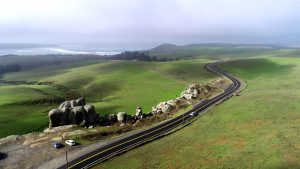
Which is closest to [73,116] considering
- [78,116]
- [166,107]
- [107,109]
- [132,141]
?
[78,116]

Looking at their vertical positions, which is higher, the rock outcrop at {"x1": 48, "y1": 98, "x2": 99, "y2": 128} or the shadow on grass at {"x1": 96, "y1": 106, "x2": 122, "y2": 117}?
the rock outcrop at {"x1": 48, "y1": 98, "x2": 99, "y2": 128}

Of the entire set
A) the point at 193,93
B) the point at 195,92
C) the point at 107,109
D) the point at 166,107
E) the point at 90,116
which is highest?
the point at 195,92

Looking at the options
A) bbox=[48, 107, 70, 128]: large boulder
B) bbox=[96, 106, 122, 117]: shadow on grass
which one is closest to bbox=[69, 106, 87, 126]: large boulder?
bbox=[48, 107, 70, 128]: large boulder

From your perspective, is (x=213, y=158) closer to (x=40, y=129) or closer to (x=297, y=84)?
(x=40, y=129)

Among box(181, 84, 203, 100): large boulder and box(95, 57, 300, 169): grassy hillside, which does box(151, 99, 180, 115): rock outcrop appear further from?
box(95, 57, 300, 169): grassy hillside

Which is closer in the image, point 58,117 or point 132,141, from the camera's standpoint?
point 132,141

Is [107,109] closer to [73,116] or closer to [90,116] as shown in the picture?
[90,116]

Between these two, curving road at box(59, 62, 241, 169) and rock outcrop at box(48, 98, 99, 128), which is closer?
curving road at box(59, 62, 241, 169)
